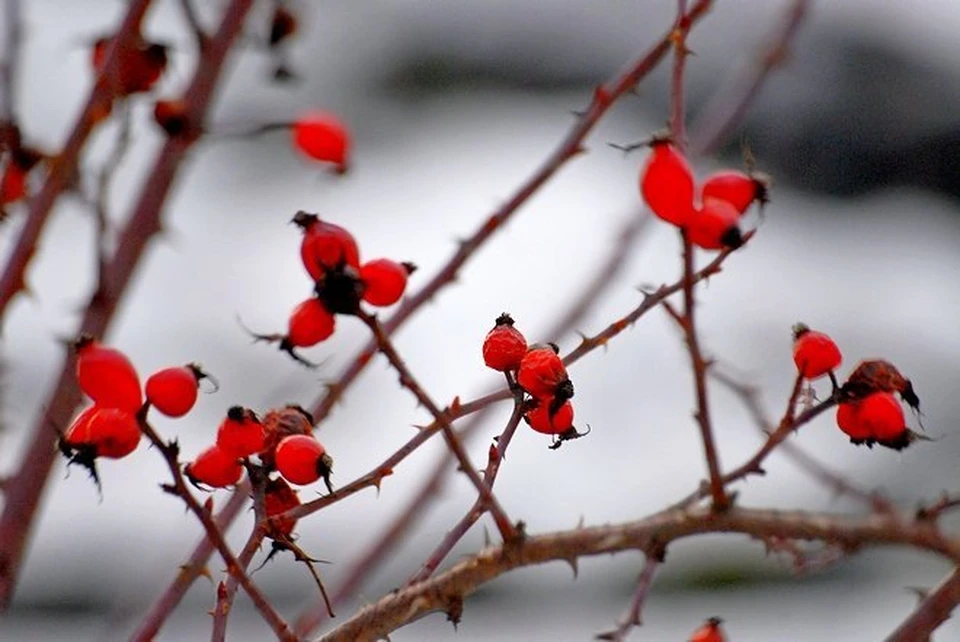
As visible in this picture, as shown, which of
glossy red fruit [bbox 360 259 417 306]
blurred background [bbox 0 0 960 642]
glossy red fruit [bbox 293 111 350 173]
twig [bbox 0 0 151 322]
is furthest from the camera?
blurred background [bbox 0 0 960 642]

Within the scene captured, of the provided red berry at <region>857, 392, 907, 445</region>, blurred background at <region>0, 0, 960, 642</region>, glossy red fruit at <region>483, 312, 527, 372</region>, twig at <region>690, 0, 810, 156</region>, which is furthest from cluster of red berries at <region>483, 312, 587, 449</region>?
blurred background at <region>0, 0, 960, 642</region>

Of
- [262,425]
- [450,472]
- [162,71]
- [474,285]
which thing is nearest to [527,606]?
[474,285]

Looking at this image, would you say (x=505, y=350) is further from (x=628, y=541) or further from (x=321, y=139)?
(x=321, y=139)

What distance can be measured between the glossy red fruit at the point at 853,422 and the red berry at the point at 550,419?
19cm

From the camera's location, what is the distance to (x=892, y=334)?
3.91m

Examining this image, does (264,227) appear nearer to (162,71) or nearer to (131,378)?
(162,71)

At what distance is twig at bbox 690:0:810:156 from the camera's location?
179 centimetres

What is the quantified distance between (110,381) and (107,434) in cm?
4

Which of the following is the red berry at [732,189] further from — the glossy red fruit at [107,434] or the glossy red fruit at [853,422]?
the glossy red fruit at [107,434]

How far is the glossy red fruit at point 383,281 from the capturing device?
104 centimetres

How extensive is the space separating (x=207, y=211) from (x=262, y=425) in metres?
3.20

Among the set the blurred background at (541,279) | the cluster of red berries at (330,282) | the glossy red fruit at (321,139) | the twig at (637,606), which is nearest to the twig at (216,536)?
the cluster of red berries at (330,282)

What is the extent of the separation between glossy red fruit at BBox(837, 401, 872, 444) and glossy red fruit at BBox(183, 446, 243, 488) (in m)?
0.43

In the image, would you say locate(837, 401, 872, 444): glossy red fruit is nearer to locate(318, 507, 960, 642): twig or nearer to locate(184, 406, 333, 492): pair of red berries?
locate(318, 507, 960, 642): twig
